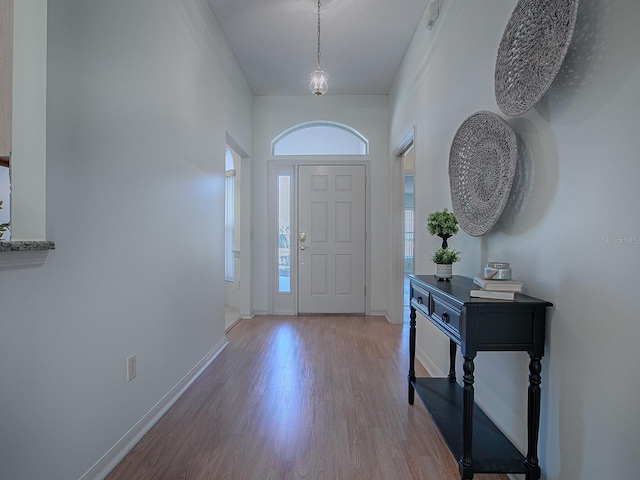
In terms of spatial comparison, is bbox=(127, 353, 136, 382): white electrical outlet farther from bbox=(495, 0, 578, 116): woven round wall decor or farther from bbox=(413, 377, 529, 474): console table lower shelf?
bbox=(495, 0, 578, 116): woven round wall decor

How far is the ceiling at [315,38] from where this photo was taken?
2.75 metres

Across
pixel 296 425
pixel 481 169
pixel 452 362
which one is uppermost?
pixel 481 169

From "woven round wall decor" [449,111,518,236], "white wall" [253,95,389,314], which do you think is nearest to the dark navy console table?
"woven round wall decor" [449,111,518,236]

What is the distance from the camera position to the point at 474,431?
1.57 m

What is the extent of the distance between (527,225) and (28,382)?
1.95 m

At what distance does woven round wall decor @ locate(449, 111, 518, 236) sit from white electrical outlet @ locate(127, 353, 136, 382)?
1870 millimetres

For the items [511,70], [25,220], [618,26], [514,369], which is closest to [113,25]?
[25,220]

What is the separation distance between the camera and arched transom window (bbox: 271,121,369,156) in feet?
14.9

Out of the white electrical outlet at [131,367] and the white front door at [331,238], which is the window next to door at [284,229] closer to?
the white front door at [331,238]

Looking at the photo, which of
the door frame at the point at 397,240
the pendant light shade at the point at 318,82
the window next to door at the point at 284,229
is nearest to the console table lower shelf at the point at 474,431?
the door frame at the point at 397,240

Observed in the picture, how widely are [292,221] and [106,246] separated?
305 centimetres

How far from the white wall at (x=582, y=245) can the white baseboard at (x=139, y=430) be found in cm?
182

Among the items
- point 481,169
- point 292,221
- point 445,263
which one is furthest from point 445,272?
point 292,221

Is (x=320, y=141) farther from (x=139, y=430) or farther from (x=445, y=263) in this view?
(x=139, y=430)
